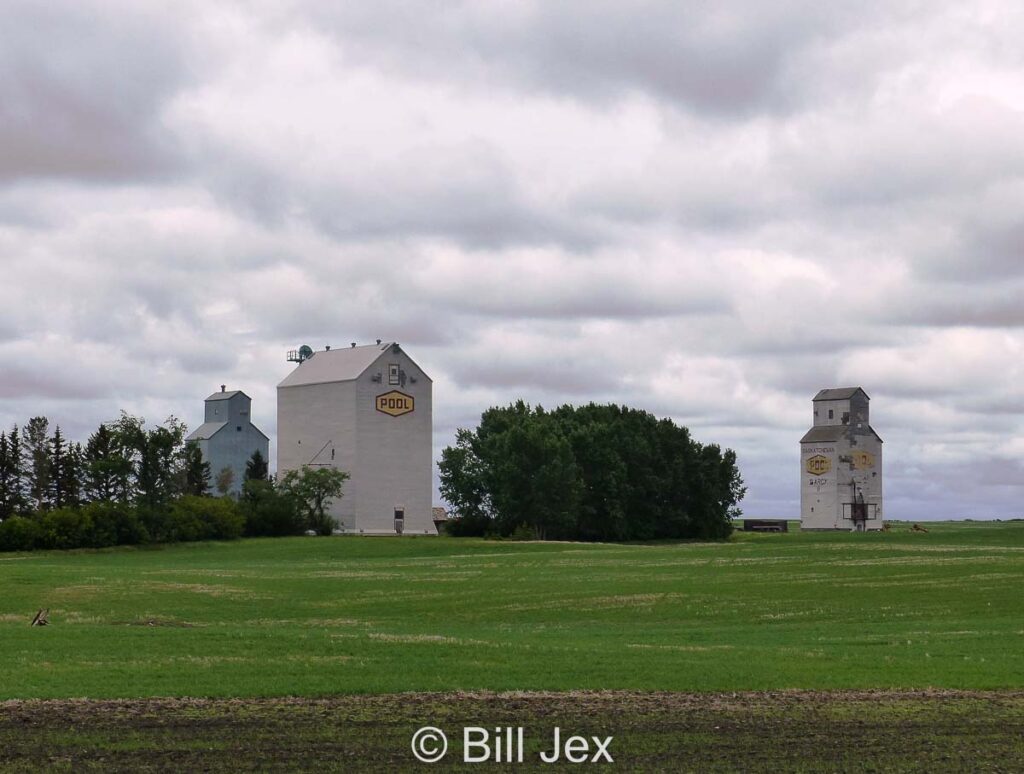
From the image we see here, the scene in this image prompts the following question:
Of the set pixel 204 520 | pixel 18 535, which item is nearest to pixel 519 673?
pixel 18 535

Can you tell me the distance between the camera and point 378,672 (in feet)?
85.5

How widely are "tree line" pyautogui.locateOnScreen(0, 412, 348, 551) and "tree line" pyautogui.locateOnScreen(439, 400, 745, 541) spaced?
1534cm

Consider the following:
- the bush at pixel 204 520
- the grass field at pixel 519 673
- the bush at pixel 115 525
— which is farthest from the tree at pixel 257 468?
the grass field at pixel 519 673

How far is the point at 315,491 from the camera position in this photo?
122m

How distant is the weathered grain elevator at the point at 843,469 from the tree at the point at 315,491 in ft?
204

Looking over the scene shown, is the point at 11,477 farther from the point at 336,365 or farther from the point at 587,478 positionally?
the point at 587,478

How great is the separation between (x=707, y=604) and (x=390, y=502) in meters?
81.9

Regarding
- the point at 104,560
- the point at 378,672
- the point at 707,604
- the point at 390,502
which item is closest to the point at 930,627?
the point at 707,604

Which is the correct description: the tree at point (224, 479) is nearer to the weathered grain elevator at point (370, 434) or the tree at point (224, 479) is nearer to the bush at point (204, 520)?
the weathered grain elevator at point (370, 434)

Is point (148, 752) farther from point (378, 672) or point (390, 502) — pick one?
point (390, 502)

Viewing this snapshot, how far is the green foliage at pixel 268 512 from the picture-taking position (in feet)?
381

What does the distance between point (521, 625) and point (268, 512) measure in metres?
78.5

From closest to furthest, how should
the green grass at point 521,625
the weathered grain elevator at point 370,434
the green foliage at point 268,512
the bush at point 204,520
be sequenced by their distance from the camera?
the green grass at point 521,625 → the bush at point 204,520 → the green foliage at point 268,512 → the weathered grain elevator at point 370,434

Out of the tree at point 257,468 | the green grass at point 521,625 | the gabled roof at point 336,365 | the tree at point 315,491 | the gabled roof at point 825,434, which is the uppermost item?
the gabled roof at point 336,365
